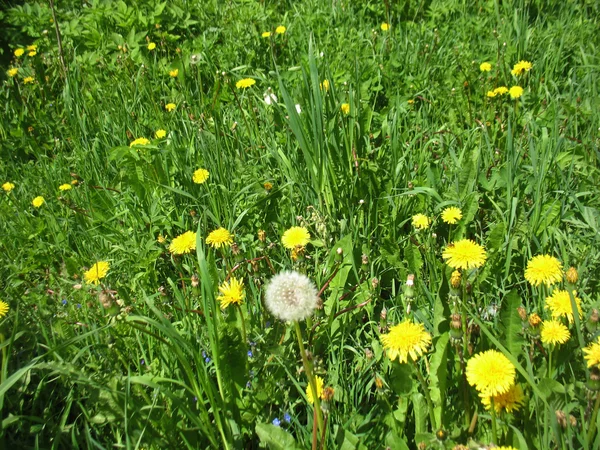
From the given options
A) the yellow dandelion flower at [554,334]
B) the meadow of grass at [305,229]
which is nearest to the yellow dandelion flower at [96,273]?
the meadow of grass at [305,229]

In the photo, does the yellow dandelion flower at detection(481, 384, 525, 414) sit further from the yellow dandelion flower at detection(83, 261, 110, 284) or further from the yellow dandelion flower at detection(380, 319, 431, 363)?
Result: the yellow dandelion flower at detection(83, 261, 110, 284)

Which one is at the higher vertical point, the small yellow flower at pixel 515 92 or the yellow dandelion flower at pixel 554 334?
the yellow dandelion flower at pixel 554 334

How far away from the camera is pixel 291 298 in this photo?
4.17ft

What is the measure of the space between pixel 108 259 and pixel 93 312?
1.21 ft

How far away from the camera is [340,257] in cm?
184

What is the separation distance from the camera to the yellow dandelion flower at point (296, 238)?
1.83 metres

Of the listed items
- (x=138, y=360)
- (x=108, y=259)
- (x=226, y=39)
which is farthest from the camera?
(x=226, y=39)

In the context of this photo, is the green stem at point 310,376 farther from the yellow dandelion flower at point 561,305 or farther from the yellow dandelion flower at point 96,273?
the yellow dandelion flower at point 96,273

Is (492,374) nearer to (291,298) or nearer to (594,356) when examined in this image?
(594,356)

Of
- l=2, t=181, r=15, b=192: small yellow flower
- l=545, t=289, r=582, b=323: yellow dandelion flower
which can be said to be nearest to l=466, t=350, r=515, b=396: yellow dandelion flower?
l=545, t=289, r=582, b=323: yellow dandelion flower

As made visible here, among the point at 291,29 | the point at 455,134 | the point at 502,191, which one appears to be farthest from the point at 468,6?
the point at 502,191

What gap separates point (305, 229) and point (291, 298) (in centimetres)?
64

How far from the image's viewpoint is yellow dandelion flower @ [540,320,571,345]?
4.04 ft

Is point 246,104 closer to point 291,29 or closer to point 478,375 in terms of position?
point 291,29
